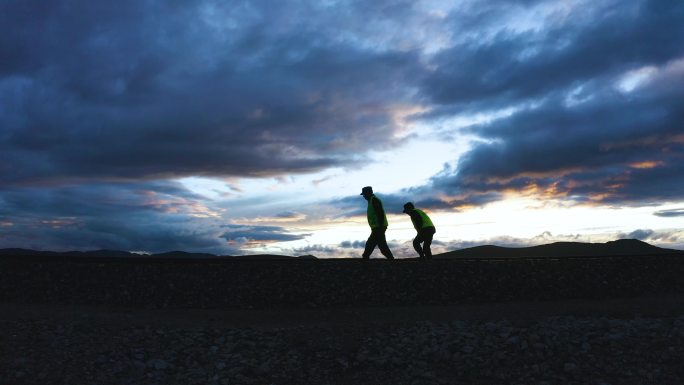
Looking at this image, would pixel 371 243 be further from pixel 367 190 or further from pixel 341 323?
pixel 341 323

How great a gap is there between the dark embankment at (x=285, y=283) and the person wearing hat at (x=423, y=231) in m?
1.79

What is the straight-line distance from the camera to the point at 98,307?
506 inches

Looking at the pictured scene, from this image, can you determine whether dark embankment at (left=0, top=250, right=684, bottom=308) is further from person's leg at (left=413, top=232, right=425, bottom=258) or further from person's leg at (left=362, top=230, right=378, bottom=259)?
person's leg at (left=413, top=232, right=425, bottom=258)

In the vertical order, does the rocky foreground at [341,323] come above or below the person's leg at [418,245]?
below

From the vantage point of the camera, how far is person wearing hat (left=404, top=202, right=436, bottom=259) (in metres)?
16.8

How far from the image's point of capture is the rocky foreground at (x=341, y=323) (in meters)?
9.58

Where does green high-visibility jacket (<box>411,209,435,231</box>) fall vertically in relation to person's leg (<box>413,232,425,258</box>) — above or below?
above

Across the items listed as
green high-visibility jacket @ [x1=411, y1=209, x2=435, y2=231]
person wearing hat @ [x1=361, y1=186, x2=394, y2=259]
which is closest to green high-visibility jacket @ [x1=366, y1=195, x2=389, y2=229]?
person wearing hat @ [x1=361, y1=186, x2=394, y2=259]

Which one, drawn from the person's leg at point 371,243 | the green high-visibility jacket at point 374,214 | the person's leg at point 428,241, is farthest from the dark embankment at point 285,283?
the person's leg at point 428,241

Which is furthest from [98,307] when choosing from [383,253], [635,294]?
[635,294]

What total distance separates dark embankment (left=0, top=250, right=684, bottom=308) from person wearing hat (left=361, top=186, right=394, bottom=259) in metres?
1.23

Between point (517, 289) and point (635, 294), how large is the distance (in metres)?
3.59

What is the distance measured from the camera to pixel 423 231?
16.8m

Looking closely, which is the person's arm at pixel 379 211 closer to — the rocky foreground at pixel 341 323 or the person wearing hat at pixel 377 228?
the person wearing hat at pixel 377 228
